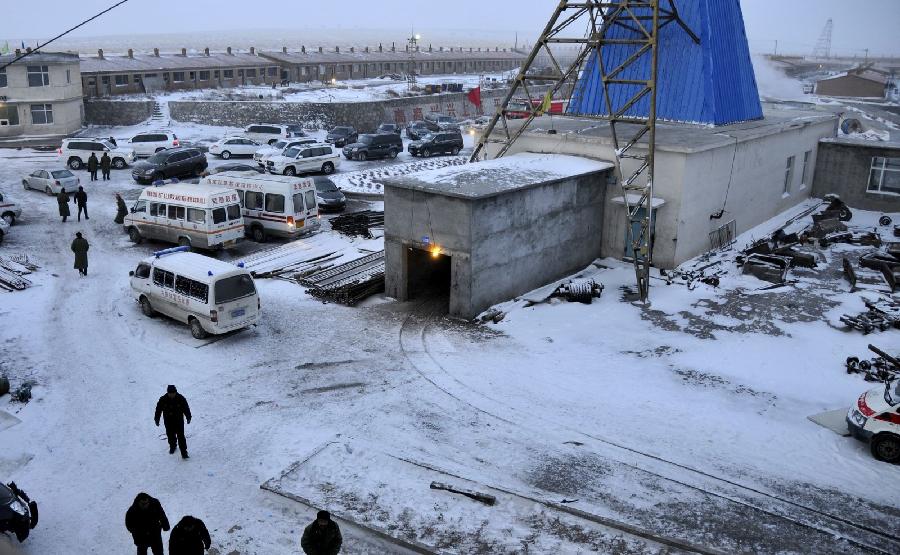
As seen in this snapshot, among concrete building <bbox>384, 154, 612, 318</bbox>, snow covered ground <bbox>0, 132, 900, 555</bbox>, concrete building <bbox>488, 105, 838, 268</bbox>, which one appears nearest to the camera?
snow covered ground <bbox>0, 132, 900, 555</bbox>

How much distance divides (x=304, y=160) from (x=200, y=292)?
882 inches

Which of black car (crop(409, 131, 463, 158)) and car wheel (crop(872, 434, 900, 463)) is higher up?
black car (crop(409, 131, 463, 158))

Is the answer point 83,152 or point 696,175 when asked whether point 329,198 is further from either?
point 83,152

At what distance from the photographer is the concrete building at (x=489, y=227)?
65.1ft

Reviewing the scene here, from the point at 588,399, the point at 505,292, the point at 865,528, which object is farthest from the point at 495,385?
the point at 865,528

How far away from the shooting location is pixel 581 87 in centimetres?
3144

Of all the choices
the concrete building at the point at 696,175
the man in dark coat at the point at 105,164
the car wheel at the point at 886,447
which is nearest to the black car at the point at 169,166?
the man in dark coat at the point at 105,164

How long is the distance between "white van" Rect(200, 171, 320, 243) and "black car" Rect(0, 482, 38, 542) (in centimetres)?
1687

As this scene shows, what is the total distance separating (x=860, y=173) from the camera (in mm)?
33938

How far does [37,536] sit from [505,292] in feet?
43.5

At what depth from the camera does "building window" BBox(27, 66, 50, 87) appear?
48.5 meters

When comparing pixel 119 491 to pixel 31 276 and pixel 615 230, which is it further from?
pixel 615 230

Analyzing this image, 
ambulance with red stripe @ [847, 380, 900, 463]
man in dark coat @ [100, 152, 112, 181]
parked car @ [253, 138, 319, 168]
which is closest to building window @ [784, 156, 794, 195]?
ambulance with red stripe @ [847, 380, 900, 463]

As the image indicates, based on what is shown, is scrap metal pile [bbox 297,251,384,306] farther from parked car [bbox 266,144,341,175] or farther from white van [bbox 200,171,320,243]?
parked car [bbox 266,144,341,175]
